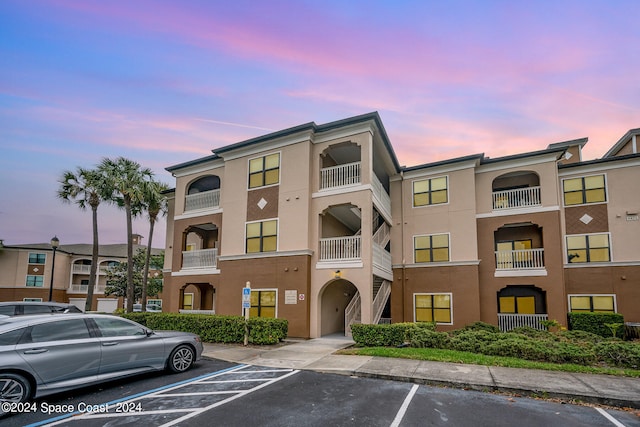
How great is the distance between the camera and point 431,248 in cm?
1956

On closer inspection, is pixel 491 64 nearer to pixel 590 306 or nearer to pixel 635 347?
pixel 635 347

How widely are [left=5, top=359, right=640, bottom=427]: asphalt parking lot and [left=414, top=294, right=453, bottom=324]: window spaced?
11.2 meters

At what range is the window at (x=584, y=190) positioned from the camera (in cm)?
1886

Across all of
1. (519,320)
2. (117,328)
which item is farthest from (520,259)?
(117,328)

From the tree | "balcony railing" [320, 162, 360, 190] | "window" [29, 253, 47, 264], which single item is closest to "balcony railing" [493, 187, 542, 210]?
"balcony railing" [320, 162, 360, 190]

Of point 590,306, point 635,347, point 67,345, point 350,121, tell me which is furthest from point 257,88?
point 590,306

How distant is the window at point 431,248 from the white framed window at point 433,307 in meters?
1.88

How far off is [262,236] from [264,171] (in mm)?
3284

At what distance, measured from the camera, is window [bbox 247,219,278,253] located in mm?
17188

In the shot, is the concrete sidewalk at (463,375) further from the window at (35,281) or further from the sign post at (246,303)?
the window at (35,281)

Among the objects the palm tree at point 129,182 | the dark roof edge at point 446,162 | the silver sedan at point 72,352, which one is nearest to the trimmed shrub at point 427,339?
the silver sedan at point 72,352

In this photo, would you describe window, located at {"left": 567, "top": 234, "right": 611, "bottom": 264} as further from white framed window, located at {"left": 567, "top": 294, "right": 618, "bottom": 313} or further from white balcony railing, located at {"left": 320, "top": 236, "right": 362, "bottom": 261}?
white balcony railing, located at {"left": 320, "top": 236, "right": 362, "bottom": 261}

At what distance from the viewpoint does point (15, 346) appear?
20.7 ft

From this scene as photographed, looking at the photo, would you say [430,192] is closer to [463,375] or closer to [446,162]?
[446,162]
